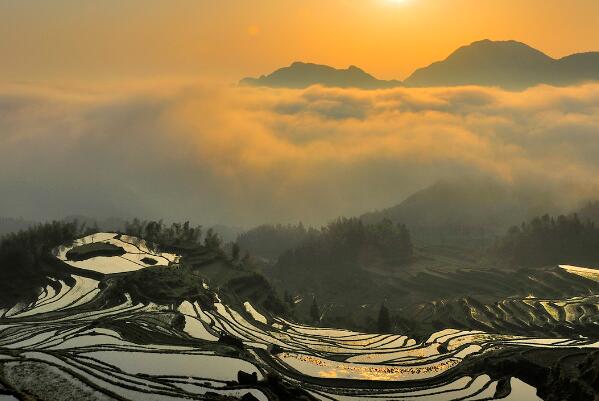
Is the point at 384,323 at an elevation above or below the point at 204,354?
below

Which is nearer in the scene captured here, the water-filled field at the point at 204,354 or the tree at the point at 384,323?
the water-filled field at the point at 204,354

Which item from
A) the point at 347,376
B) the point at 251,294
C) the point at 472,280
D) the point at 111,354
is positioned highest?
the point at 111,354

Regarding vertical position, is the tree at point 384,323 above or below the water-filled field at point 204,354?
below

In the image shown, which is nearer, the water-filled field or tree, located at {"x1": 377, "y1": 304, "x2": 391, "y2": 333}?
the water-filled field

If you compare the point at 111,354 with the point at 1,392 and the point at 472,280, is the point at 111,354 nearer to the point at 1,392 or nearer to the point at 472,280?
the point at 1,392

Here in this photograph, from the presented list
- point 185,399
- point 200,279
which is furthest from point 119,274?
point 185,399

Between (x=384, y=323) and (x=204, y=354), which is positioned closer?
(x=204, y=354)

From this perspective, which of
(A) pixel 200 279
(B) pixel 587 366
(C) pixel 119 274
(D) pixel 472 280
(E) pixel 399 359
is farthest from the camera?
(D) pixel 472 280

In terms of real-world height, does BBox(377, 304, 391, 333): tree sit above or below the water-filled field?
below
